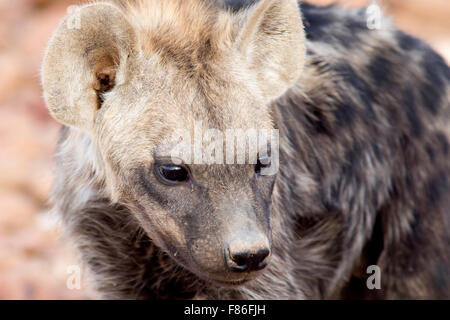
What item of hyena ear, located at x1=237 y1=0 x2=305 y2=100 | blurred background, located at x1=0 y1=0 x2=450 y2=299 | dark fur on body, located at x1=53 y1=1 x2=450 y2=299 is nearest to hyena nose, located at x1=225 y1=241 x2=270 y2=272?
hyena ear, located at x1=237 y1=0 x2=305 y2=100

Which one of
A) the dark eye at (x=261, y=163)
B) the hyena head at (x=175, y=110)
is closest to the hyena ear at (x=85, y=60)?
the hyena head at (x=175, y=110)

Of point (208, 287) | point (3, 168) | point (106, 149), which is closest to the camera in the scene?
point (106, 149)

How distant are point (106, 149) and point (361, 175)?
123 cm

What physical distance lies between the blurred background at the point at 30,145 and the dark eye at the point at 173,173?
89cm

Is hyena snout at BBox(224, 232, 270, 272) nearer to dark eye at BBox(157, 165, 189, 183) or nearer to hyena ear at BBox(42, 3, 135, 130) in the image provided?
dark eye at BBox(157, 165, 189, 183)

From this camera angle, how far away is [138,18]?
2.47m

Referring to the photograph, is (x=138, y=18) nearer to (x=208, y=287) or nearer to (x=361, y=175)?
(x=208, y=287)

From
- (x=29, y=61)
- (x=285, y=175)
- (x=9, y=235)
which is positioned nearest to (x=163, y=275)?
(x=285, y=175)

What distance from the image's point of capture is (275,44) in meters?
2.54

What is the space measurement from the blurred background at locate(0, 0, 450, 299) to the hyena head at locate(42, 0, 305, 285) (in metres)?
0.58

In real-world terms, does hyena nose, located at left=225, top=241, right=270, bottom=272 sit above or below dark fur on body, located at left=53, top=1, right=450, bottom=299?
below

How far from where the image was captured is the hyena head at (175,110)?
2184 mm

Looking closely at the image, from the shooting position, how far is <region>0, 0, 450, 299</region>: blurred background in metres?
4.32

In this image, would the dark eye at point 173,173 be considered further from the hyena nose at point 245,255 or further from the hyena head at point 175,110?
the hyena nose at point 245,255
